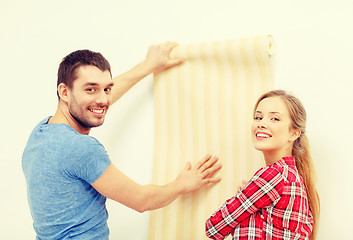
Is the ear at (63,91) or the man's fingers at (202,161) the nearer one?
the ear at (63,91)

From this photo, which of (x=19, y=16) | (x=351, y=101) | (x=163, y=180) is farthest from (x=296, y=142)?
(x=19, y=16)

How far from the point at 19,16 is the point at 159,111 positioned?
114 centimetres

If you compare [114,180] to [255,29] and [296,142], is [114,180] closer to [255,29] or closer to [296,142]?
[296,142]

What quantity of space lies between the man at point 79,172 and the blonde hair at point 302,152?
1.19 ft

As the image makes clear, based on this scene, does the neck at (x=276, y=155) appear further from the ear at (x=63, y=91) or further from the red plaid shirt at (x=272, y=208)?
the ear at (x=63, y=91)

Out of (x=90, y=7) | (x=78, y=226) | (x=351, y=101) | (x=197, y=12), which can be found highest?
(x=90, y=7)

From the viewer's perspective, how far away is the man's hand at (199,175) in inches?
65.8

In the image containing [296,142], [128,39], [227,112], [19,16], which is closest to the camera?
[296,142]

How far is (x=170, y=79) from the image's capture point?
1870mm

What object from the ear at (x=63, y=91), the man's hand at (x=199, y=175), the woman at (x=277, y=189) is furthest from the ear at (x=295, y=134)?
the ear at (x=63, y=91)

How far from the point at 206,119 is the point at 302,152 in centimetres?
46

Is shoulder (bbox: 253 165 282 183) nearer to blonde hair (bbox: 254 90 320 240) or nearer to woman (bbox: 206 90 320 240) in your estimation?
woman (bbox: 206 90 320 240)

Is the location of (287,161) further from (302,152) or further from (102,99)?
(102,99)

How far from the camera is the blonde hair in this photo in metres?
1.42
